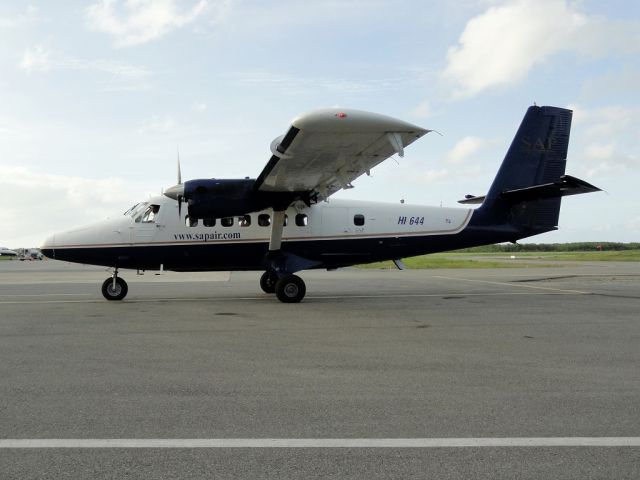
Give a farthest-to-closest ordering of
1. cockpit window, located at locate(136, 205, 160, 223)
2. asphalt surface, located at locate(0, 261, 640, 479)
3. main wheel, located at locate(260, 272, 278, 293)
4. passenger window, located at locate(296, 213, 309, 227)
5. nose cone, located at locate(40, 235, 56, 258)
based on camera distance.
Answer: main wheel, located at locate(260, 272, 278, 293) < passenger window, located at locate(296, 213, 309, 227) < cockpit window, located at locate(136, 205, 160, 223) < nose cone, located at locate(40, 235, 56, 258) < asphalt surface, located at locate(0, 261, 640, 479)

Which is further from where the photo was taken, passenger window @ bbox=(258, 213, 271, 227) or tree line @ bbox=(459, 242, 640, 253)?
tree line @ bbox=(459, 242, 640, 253)

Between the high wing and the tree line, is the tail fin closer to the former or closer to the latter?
the high wing

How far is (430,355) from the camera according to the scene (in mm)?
7211

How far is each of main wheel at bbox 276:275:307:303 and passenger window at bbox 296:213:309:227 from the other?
6.71 feet

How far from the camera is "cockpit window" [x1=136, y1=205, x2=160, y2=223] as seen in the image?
15.1 m

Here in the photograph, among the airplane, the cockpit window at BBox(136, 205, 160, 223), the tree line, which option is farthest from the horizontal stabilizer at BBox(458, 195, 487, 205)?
the tree line

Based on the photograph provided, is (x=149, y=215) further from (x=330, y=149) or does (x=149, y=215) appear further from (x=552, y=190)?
(x=552, y=190)

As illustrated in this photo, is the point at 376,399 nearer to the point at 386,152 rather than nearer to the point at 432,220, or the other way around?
the point at 386,152

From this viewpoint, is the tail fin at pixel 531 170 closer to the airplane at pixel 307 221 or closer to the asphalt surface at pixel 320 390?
the airplane at pixel 307 221

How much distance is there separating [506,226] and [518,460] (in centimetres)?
1398

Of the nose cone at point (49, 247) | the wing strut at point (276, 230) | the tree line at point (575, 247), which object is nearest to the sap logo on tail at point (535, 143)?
the wing strut at point (276, 230)

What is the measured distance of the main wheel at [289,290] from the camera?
1423cm

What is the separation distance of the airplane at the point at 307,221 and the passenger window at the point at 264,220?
3cm

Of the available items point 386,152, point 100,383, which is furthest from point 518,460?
point 386,152
